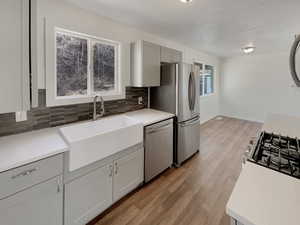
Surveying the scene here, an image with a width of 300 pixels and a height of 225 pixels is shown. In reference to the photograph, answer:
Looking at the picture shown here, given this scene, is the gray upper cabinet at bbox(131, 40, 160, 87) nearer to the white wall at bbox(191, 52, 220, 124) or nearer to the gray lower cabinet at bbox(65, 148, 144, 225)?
the gray lower cabinet at bbox(65, 148, 144, 225)

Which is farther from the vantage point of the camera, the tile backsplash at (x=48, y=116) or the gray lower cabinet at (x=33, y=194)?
the tile backsplash at (x=48, y=116)

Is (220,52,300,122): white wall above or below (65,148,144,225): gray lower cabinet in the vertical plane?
above

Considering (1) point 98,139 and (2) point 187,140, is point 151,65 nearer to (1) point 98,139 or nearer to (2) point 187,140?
(2) point 187,140

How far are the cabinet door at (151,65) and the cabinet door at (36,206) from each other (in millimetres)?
1923

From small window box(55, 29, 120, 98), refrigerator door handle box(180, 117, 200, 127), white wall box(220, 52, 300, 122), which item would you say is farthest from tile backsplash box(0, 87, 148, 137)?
white wall box(220, 52, 300, 122)

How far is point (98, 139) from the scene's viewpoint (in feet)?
5.70

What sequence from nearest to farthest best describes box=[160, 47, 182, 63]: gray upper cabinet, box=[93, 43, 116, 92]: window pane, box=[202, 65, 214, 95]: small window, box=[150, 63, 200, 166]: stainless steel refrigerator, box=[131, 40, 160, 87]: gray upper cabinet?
box=[93, 43, 116, 92]: window pane → box=[131, 40, 160, 87]: gray upper cabinet → box=[150, 63, 200, 166]: stainless steel refrigerator → box=[160, 47, 182, 63]: gray upper cabinet → box=[202, 65, 214, 95]: small window

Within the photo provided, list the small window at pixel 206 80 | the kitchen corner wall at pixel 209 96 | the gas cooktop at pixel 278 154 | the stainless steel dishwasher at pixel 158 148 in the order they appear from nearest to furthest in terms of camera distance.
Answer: the gas cooktop at pixel 278 154
the stainless steel dishwasher at pixel 158 148
the kitchen corner wall at pixel 209 96
the small window at pixel 206 80

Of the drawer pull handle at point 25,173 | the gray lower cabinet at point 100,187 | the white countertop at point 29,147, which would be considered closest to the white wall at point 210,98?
the gray lower cabinet at point 100,187

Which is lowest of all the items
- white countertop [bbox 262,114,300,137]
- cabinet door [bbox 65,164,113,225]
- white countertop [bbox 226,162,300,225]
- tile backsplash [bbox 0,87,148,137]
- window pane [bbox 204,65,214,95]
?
cabinet door [bbox 65,164,113,225]

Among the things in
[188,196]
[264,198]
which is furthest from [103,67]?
[264,198]

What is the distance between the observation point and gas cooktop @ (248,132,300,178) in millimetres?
1015

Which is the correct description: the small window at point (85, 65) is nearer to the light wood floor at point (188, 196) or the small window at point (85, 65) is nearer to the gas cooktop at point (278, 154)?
the light wood floor at point (188, 196)

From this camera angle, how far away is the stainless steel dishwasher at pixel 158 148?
2.47m
